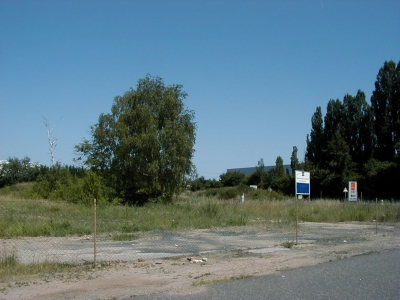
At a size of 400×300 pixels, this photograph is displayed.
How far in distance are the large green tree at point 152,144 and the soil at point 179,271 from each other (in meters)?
25.8

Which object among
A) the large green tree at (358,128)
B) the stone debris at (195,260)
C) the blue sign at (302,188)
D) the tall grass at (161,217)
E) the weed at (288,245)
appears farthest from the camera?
the large green tree at (358,128)

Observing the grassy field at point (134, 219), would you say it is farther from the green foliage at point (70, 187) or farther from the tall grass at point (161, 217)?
the green foliage at point (70, 187)

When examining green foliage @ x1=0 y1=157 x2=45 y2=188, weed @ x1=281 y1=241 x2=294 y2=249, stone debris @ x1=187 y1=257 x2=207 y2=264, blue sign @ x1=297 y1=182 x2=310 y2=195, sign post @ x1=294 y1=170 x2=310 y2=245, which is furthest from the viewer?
green foliage @ x1=0 y1=157 x2=45 y2=188

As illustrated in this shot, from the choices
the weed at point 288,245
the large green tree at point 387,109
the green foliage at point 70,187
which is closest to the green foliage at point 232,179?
the large green tree at point 387,109

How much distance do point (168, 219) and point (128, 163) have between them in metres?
19.2

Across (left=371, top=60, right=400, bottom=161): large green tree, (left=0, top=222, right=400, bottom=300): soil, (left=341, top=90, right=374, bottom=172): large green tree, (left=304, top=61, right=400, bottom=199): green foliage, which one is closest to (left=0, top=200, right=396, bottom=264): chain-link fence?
(left=0, top=222, right=400, bottom=300): soil

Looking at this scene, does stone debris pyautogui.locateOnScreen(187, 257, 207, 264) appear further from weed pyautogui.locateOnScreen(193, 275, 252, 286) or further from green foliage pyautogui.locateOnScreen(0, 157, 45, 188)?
green foliage pyautogui.locateOnScreen(0, 157, 45, 188)

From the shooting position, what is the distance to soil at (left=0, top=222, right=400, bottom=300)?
31.4 ft

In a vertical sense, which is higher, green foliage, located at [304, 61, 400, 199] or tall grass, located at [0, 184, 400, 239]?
green foliage, located at [304, 61, 400, 199]

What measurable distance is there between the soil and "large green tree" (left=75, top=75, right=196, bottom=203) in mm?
25811

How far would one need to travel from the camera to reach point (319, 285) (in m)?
9.77

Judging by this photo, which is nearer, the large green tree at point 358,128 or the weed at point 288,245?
the weed at point 288,245

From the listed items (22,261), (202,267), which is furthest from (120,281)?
(22,261)

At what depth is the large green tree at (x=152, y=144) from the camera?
44.2 metres
